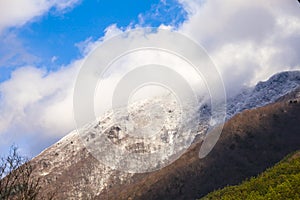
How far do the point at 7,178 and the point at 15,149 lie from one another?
405 centimetres

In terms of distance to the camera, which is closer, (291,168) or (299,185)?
(299,185)

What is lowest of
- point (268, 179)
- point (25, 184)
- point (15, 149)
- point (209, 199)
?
point (268, 179)

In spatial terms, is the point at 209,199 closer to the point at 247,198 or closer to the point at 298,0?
the point at 247,198

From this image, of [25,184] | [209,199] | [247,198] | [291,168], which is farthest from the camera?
[209,199]

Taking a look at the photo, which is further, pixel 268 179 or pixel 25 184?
pixel 268 179

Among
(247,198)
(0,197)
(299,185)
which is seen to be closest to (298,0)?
(299,185)

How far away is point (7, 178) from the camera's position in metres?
42.3

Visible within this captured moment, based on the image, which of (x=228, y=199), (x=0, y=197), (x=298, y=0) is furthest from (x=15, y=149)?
(x=298, y=0)

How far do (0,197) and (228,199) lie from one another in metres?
26.7

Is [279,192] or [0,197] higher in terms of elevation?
[0,197]

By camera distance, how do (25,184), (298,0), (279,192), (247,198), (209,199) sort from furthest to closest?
(209,199), (247,198), (279,192), (25,184), (298,0)

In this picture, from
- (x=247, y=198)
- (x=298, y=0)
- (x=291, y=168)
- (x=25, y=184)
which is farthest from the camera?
(x=291, y=168)

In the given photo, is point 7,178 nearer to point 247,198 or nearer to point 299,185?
point 247,198

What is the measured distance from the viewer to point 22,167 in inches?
1778
